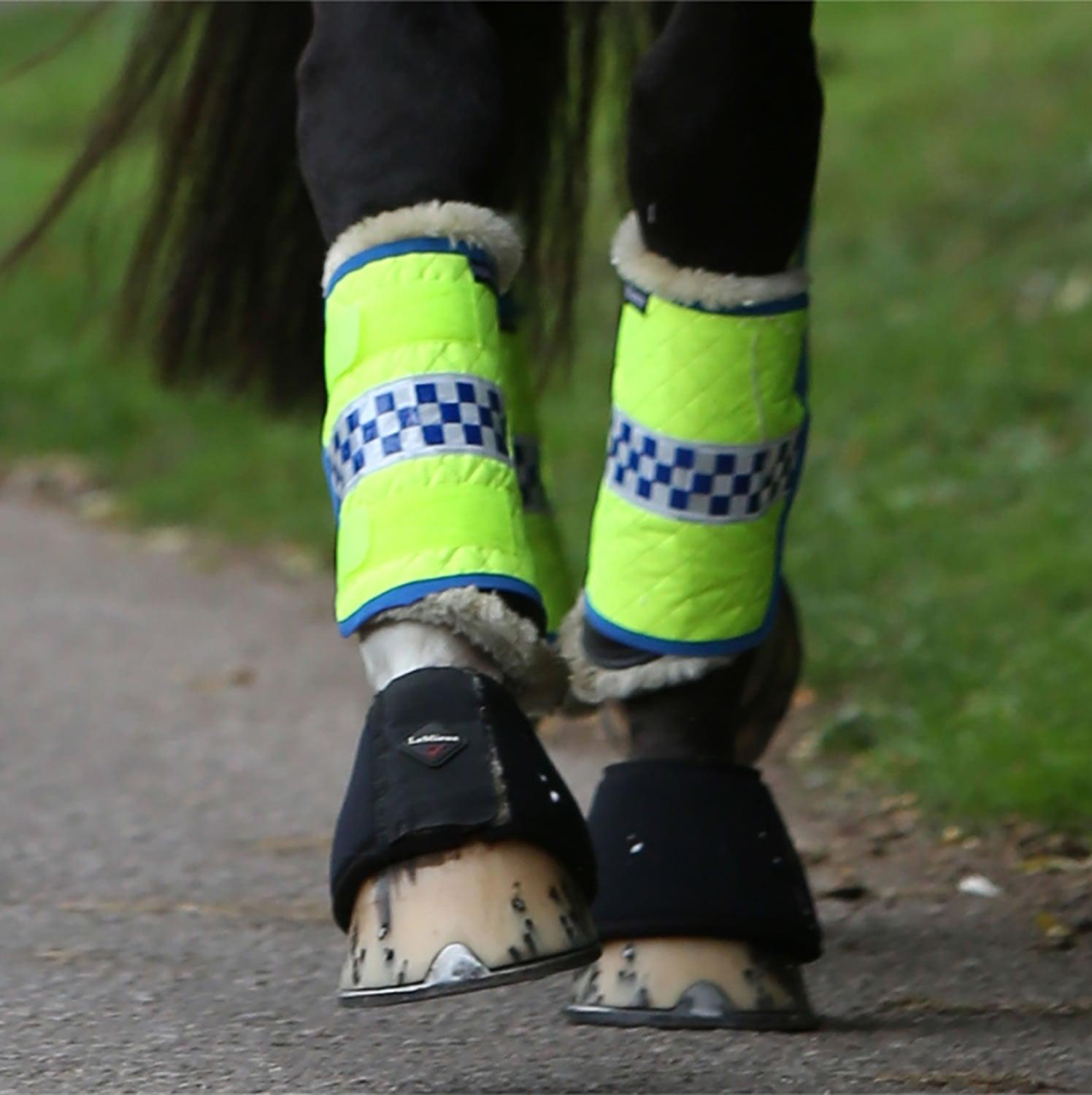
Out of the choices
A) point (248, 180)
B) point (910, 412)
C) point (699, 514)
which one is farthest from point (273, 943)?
point (910, 412)

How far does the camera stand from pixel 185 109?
2193 mm

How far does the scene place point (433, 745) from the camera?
1435 millimetres

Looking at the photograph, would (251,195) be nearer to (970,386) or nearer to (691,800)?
(691,800)

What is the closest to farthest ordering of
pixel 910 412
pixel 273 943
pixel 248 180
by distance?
pixel 273 943 → pixel 248 180 → pixel 910 412

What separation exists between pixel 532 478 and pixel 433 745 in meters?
0.71

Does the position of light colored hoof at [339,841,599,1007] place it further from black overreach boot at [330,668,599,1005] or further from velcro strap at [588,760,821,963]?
velcro strap at [588,760,821,963]

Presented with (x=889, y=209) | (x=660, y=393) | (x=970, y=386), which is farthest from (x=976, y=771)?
(x=889, y=209)

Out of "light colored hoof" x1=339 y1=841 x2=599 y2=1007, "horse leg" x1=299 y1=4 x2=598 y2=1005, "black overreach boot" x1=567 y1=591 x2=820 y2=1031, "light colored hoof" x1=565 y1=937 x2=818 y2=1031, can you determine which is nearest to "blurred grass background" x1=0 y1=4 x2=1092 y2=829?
"horse leg" x1=299 y1=4 x2=598 y2=1005

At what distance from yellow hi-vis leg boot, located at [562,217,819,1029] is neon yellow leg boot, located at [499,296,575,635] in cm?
33

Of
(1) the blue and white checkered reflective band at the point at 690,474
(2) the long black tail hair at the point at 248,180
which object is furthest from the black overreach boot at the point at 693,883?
(2) the long black tail hair at the point at 248,180

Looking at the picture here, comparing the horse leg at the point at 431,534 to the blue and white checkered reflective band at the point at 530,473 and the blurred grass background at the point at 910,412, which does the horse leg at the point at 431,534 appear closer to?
the blue and white checkered reflective band at the point at 530,473

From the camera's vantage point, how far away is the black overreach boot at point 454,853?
A: 139 cm

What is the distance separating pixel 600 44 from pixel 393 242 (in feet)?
2.39

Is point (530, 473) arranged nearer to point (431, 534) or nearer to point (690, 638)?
point (690, 638)
